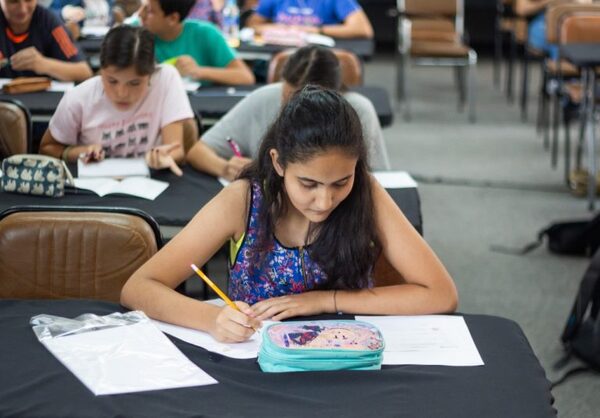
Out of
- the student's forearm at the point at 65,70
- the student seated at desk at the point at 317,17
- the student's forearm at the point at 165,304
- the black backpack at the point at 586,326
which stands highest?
the student's forearm at the point at 165,304

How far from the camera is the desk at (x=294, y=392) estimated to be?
1543 millimetres

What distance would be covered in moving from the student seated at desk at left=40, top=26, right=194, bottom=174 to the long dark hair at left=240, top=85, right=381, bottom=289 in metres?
1.07

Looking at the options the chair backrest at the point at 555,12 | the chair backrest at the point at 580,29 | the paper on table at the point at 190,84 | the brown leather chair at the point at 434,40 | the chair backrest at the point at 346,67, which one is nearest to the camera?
the paper on table at the point at 190,84

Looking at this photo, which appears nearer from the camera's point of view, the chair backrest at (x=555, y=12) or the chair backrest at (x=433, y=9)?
the chair backrest at (x=555, y=12)

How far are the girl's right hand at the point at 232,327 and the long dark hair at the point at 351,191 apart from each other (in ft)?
1.06

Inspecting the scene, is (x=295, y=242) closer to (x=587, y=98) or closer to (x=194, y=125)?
(x=194, y=125)

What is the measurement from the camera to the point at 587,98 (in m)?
5.10

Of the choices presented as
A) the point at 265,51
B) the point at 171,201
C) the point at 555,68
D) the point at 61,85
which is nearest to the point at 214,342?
the point at 171,201

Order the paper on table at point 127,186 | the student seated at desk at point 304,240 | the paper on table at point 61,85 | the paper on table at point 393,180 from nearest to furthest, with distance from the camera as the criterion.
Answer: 1. the student seated at desk at point 304,240
2. the paper on table at point 127,186
3. the paper on table at point 393,180
4. the paper on table at point 61,85

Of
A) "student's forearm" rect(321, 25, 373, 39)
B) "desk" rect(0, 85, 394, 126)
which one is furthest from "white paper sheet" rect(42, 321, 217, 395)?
"student's forearm" rect(321, 25, 373, 39)

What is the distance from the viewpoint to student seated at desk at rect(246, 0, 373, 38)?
5.75 metres

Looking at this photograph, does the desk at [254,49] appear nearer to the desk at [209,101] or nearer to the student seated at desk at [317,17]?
the student seated at desk at [317,17]

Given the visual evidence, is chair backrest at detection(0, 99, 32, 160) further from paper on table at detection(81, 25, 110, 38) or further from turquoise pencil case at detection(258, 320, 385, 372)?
paper on table at detection(81, 25, 110, 38)

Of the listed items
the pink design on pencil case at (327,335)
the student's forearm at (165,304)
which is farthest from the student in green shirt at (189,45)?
the pink design on pencil case at (327,335)
